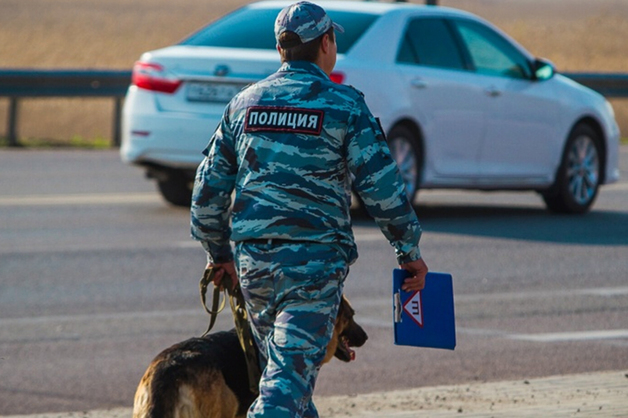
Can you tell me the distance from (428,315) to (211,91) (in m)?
7.09

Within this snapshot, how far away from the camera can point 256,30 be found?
480 inches

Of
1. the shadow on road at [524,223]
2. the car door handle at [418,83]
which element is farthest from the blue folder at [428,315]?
the car door handle at [418,83]

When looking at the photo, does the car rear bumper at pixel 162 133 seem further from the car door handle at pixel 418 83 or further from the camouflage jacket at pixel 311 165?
the camouflage jacket at pixel 311 165

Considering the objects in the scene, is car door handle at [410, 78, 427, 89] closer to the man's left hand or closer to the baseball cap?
the man's left hand

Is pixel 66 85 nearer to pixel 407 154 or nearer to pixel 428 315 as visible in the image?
pixel 407 154

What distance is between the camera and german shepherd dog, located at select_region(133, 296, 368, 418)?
14.2 feet

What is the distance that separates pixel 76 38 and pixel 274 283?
50459mm

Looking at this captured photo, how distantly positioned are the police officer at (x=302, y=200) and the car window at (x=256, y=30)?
7.33m

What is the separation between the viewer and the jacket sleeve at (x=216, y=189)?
467cm

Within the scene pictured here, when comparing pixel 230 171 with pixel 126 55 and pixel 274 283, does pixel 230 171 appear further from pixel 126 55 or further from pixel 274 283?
pixel 126 55

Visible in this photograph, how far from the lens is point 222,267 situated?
4.86 metres

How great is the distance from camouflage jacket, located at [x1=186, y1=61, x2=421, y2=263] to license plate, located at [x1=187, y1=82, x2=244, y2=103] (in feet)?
22.8

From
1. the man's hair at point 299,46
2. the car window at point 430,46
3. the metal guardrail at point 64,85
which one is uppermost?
the man's hair at point 299,46

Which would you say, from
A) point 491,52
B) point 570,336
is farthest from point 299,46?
point 491,52
